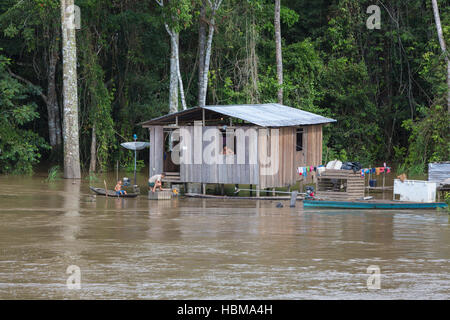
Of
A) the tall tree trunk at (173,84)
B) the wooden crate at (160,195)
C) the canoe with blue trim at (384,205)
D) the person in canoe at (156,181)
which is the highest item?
the tall tree trunk at (173,84)

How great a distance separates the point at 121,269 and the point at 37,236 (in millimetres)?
3927

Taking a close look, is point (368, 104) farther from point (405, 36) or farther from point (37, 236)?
point (37, 236)

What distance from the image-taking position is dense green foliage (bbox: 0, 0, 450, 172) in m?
33.1

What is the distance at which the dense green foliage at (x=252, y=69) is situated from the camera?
33.1 metres

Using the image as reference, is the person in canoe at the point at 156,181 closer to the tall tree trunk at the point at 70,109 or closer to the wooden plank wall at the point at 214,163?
the wooden plank wall at the point at 214,163

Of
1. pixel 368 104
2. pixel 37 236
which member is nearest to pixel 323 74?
pixel 368 104

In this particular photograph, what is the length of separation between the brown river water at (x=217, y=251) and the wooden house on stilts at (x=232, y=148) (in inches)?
86.6

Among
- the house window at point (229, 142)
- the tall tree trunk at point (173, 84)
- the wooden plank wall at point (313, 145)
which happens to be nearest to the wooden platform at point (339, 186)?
the house window at point (229, 142)

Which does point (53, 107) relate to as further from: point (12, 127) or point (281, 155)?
point (281, 155)

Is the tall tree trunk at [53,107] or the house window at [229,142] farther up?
→ the tall tree trunk at [53,107]

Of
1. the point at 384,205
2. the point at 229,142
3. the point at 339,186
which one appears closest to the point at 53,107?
the point at 229,142

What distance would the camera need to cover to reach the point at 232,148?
25.2 metres

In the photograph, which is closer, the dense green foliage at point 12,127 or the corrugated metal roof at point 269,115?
the corrugated metal roof at point 269,115

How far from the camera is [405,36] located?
37281 millimetres
